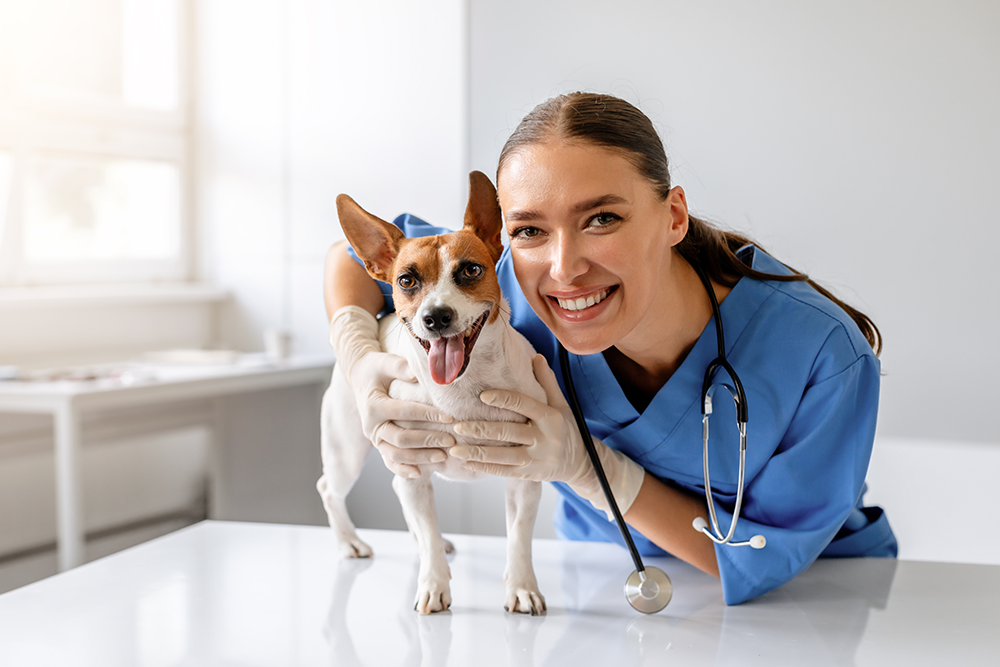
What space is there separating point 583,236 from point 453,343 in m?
0.20

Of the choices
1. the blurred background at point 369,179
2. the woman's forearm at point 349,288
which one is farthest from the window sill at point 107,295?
the woman's forearm at point 349,288

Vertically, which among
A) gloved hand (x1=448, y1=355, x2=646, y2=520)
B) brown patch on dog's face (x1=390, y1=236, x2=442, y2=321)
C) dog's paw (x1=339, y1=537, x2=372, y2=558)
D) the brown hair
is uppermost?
the brown hair

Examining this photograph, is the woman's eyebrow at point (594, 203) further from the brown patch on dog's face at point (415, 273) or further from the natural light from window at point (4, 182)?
the natural light from window at point (4, 182)

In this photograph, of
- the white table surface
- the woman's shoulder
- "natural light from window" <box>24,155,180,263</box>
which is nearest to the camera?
the white table surface

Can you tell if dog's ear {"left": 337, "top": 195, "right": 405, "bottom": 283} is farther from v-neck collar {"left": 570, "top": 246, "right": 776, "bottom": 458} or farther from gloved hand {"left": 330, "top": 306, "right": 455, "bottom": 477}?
v-neck collar {"left": 570, "top": 246, "right": 776, "bottom": 458}

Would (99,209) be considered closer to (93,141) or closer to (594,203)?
(93,141)

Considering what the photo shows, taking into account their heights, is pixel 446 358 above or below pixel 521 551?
above

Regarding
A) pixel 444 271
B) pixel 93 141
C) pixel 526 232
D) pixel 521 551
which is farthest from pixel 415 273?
pixel 93 141

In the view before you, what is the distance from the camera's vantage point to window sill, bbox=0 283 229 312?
103 inches

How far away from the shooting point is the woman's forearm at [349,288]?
134cm

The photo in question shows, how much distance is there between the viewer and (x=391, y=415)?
106cm

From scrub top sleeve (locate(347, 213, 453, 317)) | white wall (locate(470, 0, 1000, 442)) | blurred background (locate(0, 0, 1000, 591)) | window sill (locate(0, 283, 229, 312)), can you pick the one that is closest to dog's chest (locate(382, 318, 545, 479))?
scrub top sleeve (locate(347, 213, 453, 317))

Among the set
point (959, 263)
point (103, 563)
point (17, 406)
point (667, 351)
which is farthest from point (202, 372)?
point (959, 263)

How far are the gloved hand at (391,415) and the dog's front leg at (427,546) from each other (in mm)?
33
